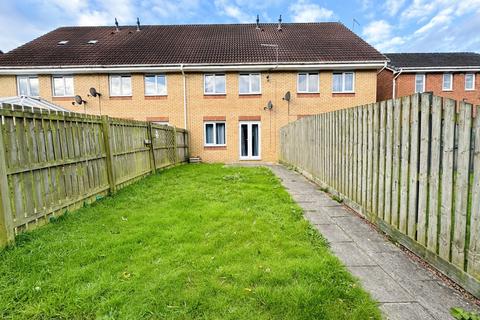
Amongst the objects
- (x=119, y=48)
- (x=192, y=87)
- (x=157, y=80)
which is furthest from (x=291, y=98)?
(x=119, y=48)

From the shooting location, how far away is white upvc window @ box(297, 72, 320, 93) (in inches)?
596

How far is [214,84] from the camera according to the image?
601 inches

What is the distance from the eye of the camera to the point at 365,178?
434 centimetres

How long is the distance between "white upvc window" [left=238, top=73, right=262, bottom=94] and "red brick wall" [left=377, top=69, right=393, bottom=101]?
35.4 ft

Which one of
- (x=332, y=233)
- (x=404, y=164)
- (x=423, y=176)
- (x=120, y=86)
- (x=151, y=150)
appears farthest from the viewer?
(x=120, y=86)

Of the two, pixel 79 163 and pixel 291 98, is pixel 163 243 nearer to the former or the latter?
pixel 79 163

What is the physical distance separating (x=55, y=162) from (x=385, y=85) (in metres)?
22.2

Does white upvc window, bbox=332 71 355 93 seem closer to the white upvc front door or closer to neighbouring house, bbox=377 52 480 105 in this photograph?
the white upvc front door

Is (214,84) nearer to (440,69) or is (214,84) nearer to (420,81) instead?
(420,81)

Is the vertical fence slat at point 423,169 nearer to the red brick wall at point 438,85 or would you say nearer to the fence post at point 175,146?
the fence post at point 175,146

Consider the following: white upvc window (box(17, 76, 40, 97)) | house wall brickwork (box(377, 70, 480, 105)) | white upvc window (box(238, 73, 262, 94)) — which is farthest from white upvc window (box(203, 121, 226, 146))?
house wall brickwork (box(377, 70, 480, 105))

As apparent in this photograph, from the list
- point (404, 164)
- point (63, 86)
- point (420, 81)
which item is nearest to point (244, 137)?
point (63, 86)

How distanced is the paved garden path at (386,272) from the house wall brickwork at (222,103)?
36.3 feet

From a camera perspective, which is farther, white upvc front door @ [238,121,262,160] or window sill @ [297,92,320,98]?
white upvc front door @ [238,121,262,160]
